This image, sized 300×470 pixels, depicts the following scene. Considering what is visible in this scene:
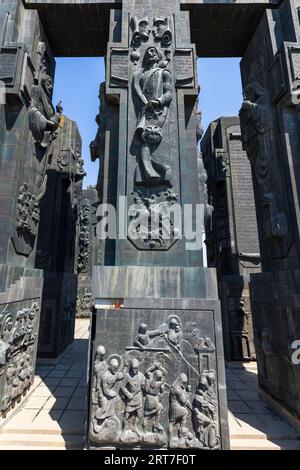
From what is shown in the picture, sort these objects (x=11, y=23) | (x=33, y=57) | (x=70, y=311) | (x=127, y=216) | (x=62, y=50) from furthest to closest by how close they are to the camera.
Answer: (x=70, y=311) → (x=62, y=50) → (x=33, y=57) → (x=11, y=23) → (x=127, y=216)

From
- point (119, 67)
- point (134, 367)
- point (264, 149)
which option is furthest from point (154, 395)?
point (119, 67)

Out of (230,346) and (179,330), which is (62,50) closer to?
(179,330)

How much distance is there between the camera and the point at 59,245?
10.7 meters

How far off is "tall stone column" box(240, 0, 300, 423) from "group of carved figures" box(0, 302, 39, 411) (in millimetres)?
6122

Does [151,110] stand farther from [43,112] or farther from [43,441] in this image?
[43,441]

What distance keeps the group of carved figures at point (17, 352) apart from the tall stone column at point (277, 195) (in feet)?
20.1

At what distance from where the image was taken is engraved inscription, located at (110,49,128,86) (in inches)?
250

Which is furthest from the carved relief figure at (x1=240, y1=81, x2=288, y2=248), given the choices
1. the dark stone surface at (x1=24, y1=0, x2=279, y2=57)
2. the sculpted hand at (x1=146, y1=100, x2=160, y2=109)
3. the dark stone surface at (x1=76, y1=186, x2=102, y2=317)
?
the dark stone surface at (x1=76, y1=186, x2=102, y2=317)

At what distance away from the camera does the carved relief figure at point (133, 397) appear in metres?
4.49

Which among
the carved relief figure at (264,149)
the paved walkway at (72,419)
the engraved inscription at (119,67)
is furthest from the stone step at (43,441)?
the engraved inscription at (119,67)

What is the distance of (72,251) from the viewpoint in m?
12.4

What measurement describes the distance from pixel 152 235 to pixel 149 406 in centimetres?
325
